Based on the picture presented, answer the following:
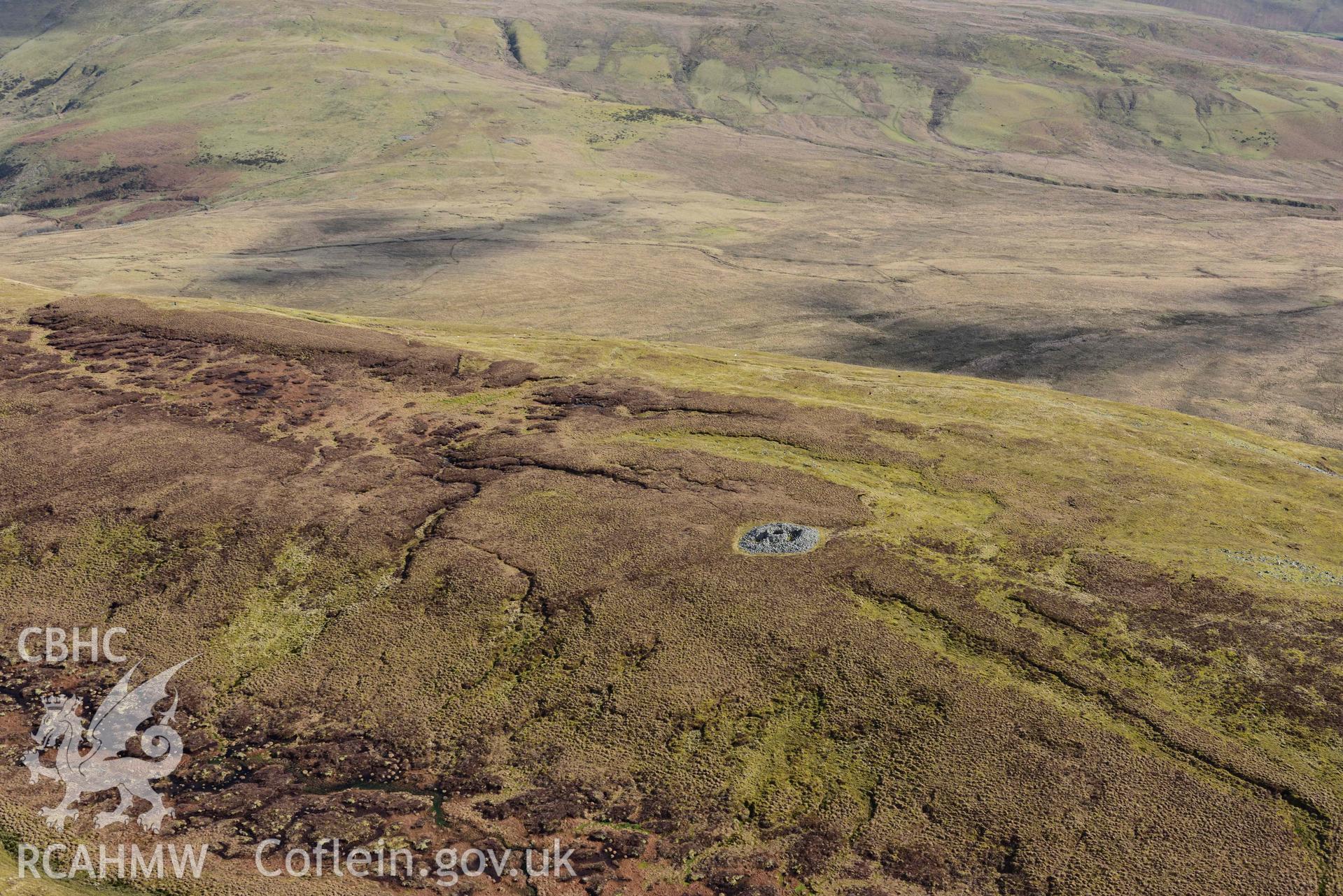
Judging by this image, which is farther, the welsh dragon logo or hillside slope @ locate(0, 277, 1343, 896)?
the welsh dragon logo

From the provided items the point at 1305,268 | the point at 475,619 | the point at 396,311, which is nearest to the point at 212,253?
the point at 396,311

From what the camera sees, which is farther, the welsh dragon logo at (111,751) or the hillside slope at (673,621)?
the welsh dragon logo at (111,751)

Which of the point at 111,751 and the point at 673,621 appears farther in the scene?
the point at 673,621

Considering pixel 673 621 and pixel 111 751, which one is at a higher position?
pixel 673 621

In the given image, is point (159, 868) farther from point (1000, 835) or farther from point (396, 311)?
point (396, 311)
